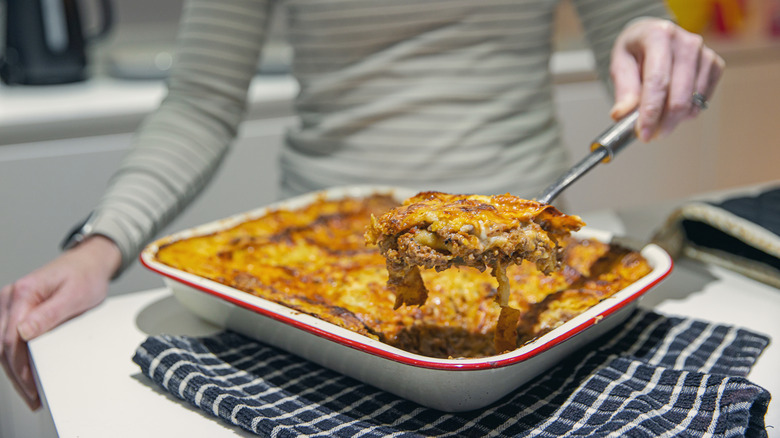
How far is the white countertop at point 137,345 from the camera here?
2.22ft

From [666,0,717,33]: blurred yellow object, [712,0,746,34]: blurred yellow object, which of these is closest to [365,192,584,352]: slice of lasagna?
[666,0,717,33]: blurred yellow object

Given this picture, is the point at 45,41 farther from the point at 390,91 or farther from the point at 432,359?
the point at 432,359

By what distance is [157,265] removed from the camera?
0.82 metres

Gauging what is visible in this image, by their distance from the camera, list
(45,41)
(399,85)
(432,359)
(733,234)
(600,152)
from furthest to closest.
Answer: (45,41)
(399,85)
(733,234)
(600,152)
(432,359)

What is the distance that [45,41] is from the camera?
189cm

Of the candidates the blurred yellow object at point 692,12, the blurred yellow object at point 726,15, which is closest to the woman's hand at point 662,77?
the blurred yellow object at point 692,12

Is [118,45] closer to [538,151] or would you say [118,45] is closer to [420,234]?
[538,151]

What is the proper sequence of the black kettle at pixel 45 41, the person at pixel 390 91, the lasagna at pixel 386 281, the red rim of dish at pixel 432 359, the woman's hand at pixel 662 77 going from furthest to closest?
1. the black kettle at pixel 45 41
2. the person at pixel 390 91
3. the woman's hand at pixel 662 77
4. the lasagna at pixel 386 281
5. the red rim of dish at pixel 432 359

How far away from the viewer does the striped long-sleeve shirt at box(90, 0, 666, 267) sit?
3.73 feet

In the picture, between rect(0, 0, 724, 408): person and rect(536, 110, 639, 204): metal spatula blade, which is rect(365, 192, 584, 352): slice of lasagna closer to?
rect(536, 110, 639, 204): metal spatula blade

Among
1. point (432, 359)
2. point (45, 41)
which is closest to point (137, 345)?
point (432, 359)

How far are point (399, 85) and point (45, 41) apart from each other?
3.87 ft

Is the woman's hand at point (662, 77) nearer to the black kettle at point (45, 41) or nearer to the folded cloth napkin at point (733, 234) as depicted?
the folded cloth napkin at point (733, 234)

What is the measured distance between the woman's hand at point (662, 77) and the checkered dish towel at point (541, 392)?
249 millimetres
